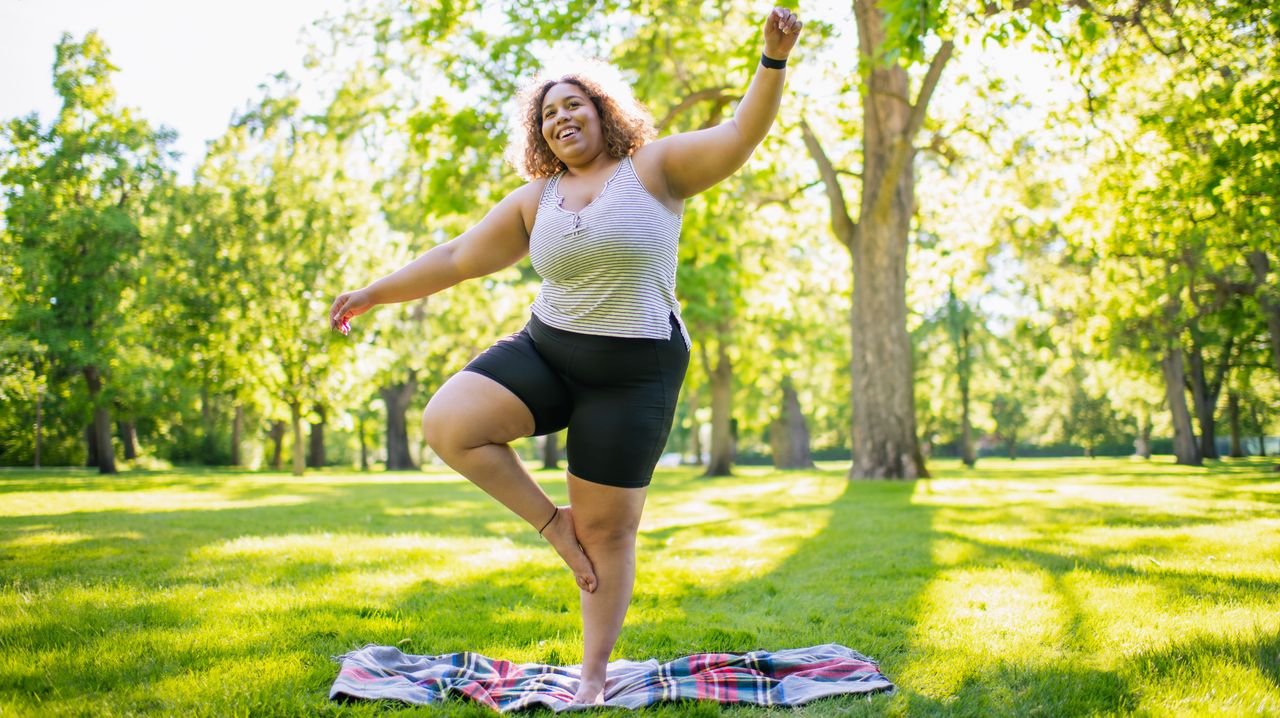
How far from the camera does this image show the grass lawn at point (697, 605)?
2.93m

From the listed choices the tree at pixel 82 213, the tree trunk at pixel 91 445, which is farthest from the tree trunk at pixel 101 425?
the tree trunk at pixel 91 445

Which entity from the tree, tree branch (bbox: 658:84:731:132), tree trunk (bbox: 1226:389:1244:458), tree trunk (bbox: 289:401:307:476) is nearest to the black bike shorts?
tree branch (bbox: 658:84:731:132)

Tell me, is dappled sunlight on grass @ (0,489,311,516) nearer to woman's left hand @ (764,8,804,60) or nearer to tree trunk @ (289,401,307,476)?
tree trunk @ (289,401,307,476)

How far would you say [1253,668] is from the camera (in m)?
3.00

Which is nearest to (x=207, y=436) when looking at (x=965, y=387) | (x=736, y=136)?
(x=965, y=387)

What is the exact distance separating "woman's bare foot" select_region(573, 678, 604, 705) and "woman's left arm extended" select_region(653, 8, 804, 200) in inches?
Result: 68.6

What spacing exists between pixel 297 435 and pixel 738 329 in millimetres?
12682

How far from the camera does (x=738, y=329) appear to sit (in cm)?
2291


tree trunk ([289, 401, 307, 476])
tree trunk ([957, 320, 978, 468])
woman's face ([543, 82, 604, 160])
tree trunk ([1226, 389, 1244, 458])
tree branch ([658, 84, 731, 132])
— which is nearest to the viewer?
woman's face ([543, 82, 604, 160])

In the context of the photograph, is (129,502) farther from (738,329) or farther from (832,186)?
(738,329)

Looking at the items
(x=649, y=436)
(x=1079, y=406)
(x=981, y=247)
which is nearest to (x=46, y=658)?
(x=649, y=436)

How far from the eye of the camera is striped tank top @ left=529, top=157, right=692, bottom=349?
2867 mm

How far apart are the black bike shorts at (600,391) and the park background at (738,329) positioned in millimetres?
1157

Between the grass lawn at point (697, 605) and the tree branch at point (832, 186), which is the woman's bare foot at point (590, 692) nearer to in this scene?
the grass lawn at point (697, 605)
